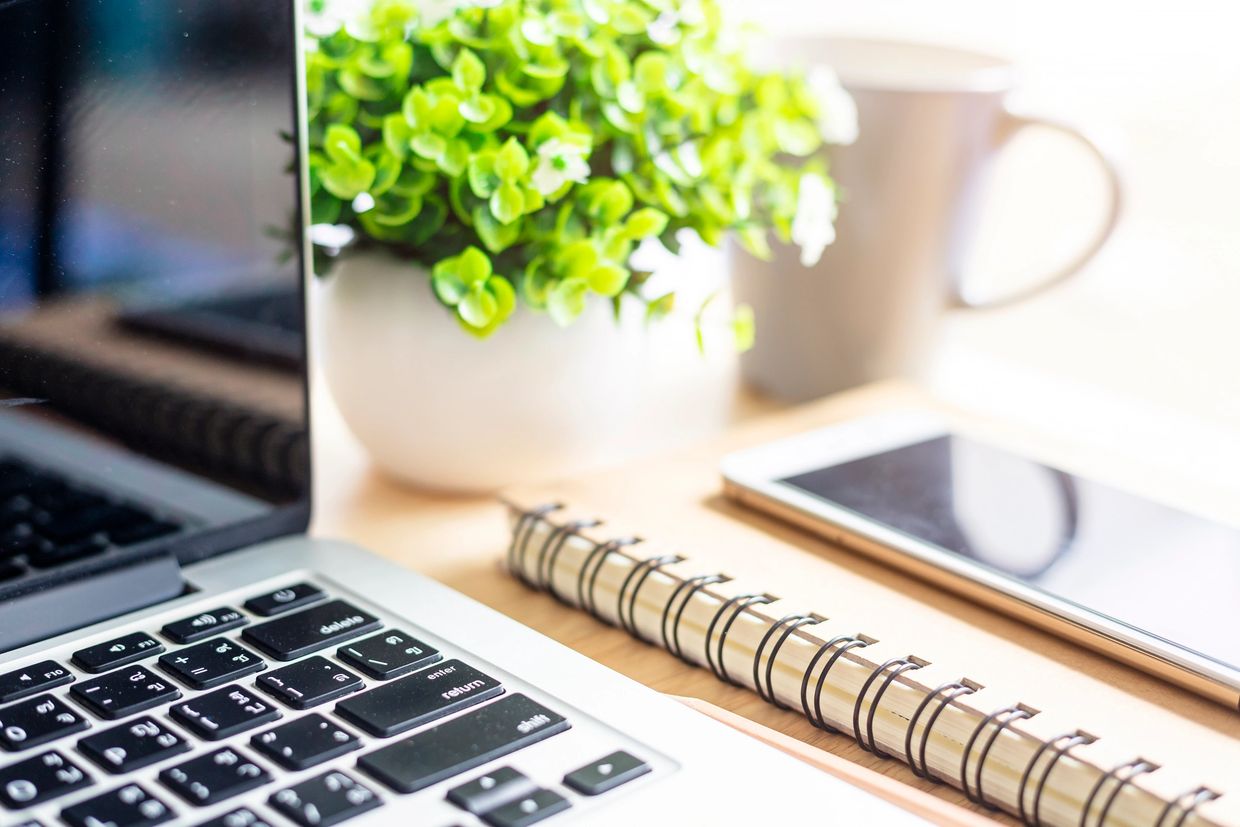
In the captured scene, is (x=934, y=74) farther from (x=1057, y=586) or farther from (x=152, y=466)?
(x=152, y=466)

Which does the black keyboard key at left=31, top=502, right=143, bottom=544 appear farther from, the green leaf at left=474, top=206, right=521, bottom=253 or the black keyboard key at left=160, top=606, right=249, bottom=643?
the green leaf at left=474, top=206, right=521, bottom=253

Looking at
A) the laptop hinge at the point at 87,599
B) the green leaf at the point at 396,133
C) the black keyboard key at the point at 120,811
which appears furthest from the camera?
the green leaf at the point at 396,133

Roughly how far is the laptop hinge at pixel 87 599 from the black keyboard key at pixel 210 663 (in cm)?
5

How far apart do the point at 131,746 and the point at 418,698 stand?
8 cm

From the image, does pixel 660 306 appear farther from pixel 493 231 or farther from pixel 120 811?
pixel 120 811

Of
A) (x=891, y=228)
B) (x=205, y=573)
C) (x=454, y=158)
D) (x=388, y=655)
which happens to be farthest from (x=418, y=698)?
(x=891, y=228)

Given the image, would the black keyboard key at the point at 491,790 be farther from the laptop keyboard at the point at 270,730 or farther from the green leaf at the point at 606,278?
the green leaf at the point at 606,278

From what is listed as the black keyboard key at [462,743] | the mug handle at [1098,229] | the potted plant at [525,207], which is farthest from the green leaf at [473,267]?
the mug handle at [1098,229]

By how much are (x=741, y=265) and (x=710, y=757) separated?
0.44 metres

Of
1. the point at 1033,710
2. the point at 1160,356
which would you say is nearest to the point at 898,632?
the point at 1033,710

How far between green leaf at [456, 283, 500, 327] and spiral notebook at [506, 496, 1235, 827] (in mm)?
82

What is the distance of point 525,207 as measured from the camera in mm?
533

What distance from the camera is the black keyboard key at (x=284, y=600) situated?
0.45 m

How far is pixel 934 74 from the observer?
77 cm
